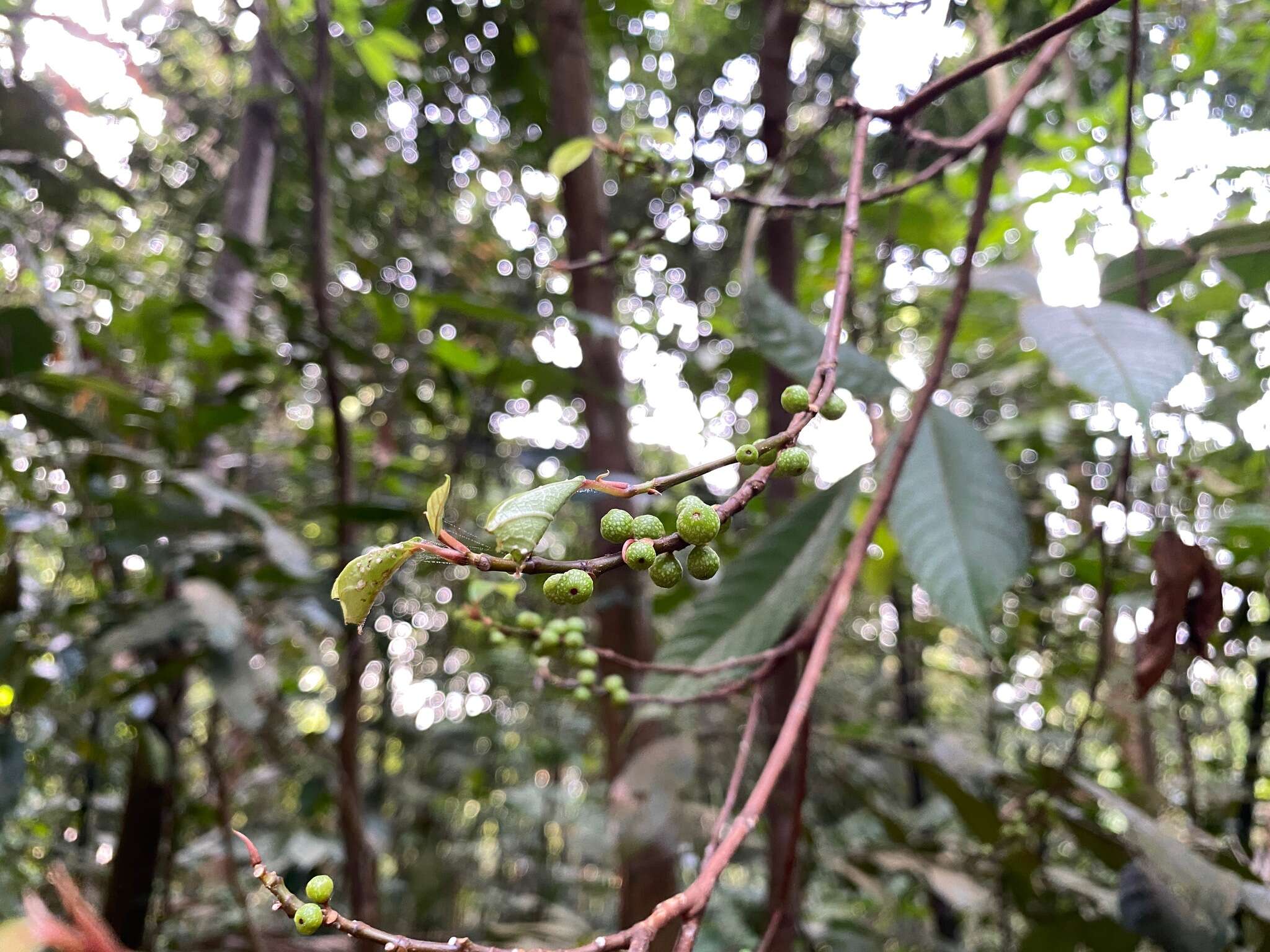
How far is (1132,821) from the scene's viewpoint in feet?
2.64

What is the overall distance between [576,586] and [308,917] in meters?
0.15

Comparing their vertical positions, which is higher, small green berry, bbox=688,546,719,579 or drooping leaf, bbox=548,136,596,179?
drooping leaf, bbox=548,136,596,179

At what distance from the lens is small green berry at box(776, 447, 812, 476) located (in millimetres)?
310

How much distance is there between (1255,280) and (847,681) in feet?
4.63

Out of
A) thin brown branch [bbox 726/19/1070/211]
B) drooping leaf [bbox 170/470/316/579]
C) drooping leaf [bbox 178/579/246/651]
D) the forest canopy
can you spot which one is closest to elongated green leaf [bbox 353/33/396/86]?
the forest canopy

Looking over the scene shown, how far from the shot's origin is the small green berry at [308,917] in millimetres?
276

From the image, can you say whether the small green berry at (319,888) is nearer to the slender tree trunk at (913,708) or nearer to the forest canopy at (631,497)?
the forest canopy at (631,497)

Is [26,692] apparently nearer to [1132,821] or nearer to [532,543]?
[532,543]

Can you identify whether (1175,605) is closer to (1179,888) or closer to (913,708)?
(1179,888)

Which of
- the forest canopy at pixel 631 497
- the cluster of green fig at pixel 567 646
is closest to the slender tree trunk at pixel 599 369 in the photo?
the forest canopy at pixel 631 497

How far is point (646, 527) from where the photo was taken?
0.30 metres

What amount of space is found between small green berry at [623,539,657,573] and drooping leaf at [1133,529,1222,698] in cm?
62

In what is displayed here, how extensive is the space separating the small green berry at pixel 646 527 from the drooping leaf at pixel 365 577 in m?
0.08

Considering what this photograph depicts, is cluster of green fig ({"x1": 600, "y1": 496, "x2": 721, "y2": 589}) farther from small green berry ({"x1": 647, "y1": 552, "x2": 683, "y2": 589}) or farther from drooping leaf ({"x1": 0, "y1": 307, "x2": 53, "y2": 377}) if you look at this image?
drooping leaf ({"x1": 0, "y1": 307, "x2": 53, "y2": 377})
